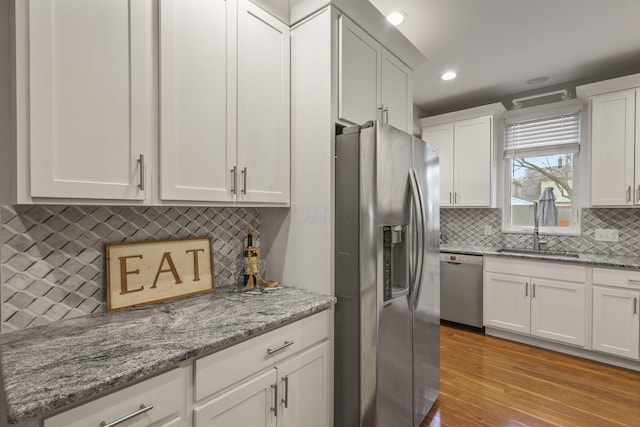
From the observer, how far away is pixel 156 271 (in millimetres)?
1527

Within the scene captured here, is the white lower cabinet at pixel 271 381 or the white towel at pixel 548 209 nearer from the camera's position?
the white lower cabinet at pixel 271 381

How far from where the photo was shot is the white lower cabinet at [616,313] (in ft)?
8.48

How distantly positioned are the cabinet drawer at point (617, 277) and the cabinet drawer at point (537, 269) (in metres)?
0.10

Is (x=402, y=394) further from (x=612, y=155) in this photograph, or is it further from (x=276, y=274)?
(x=612, y=155)

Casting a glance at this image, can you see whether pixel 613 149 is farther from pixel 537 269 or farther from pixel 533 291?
pixel 533 291

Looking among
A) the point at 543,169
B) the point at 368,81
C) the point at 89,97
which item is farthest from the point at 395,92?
the point at 543,169

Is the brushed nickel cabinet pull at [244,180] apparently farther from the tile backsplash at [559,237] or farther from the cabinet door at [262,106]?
the tile backsplash at [559,237]

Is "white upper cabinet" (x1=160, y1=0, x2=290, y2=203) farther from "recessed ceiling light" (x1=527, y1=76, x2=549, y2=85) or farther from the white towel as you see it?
the white towel

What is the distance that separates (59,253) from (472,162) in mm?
3806

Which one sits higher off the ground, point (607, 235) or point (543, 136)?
point (543, 136)

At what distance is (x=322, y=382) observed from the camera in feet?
5.19

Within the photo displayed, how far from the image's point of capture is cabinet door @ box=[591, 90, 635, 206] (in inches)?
109

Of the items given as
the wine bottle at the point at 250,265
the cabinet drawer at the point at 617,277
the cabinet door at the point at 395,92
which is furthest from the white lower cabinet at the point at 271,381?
the cabinet drawer at the point at 617,277

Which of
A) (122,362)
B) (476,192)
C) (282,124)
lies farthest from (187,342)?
(476,192)
